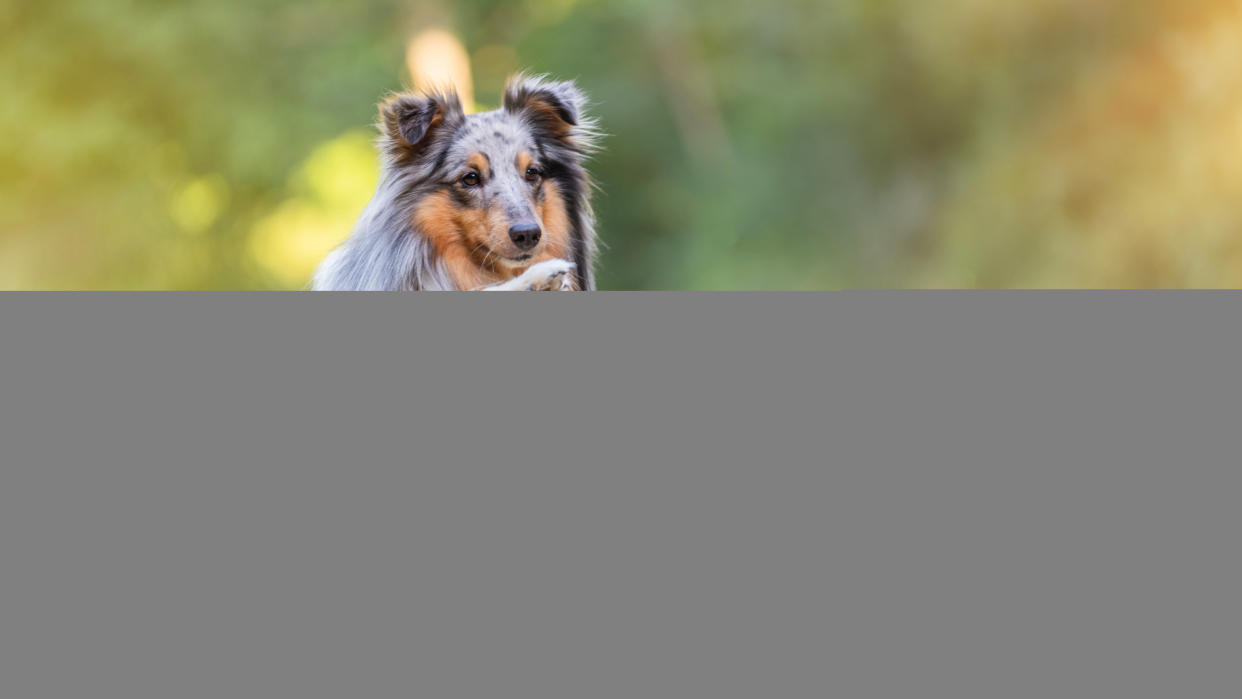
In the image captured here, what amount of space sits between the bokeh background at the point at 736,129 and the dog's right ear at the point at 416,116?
1.19m

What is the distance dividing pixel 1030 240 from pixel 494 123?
2.65m

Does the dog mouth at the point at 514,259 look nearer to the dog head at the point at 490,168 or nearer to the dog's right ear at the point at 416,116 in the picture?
the dog head at the point at 490,168

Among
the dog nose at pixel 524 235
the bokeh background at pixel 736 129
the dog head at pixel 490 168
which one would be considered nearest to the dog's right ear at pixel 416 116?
the dog head at pixel 490 168

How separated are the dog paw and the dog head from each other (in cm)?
3

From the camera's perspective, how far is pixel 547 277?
1.00 metres

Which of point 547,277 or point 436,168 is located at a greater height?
point 436,168

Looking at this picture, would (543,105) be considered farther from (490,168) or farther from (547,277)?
(547,277)

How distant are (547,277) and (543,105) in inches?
8.6

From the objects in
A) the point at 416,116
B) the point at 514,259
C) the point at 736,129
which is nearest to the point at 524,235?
the point at 514,259

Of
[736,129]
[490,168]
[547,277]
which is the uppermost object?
[736,129]

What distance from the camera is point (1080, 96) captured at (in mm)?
3480

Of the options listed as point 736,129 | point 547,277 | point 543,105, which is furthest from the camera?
point 736,129

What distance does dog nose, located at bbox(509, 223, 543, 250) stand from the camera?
1.02m

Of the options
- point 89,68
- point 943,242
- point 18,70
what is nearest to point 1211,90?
point 943,242
